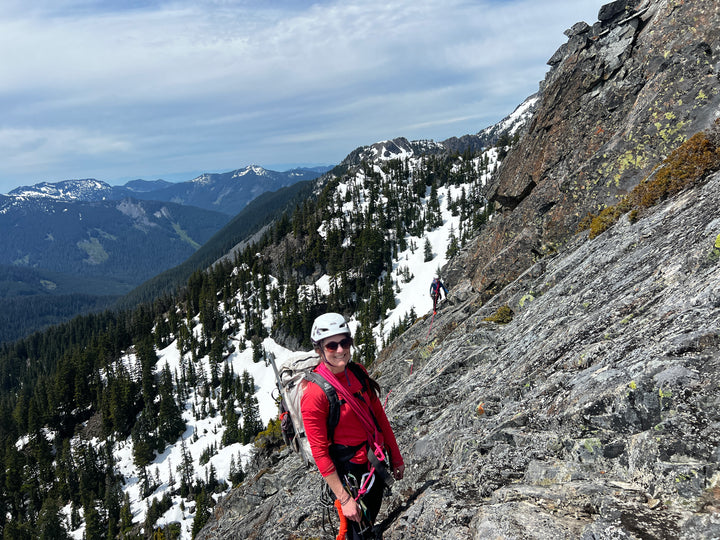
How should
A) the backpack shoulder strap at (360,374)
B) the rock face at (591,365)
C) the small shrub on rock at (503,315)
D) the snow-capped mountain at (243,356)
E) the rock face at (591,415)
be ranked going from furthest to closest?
the snow-capped mountain at (243,356), the small shrub on rock at (503,315), the backpack shoulder strap at (360,374), the rock face at (591,365), the rock face at (591,415)

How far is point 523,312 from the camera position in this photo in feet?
47.2

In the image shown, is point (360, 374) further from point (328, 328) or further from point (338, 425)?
point (328, 328)

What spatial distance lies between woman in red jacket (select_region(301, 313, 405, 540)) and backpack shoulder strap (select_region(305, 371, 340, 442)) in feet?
0.20

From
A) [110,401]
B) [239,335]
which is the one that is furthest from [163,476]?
[239,335]

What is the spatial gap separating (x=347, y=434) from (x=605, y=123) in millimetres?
22048

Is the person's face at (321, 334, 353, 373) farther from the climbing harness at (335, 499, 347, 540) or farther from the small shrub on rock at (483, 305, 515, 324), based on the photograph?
the small shrub on rock at (483, 305, 515, 324)

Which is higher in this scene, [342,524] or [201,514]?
[342,524]

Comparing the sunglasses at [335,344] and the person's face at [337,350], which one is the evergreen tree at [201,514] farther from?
the sunglasses at [335,344]

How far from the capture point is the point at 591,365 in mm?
7285

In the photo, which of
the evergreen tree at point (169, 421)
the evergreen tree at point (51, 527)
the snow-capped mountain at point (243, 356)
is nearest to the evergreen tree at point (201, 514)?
the snow-capped mountain at point (243, 356)

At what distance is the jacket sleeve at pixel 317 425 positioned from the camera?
512 centimetres

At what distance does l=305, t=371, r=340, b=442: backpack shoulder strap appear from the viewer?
17.1 feet

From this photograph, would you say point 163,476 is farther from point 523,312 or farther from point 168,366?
point 523,312

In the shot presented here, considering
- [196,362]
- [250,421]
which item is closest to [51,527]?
[250,421]
